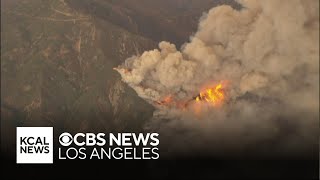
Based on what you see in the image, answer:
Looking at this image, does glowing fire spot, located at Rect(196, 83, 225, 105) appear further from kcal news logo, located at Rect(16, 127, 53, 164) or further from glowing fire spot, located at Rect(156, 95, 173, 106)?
kcal news logo, located at Rect(16, 127, 53, 164)

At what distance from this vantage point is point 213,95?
51.7 m

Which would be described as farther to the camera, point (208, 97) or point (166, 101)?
point (166, 101)

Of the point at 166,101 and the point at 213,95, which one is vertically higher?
the point at 166,101

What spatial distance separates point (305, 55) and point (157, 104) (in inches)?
894

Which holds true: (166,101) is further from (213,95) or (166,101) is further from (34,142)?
(34,142)

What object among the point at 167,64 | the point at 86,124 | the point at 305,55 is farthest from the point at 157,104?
the point at 86,124

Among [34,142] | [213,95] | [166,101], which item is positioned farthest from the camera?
[166,101]

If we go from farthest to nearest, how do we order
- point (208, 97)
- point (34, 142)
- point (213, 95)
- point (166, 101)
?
point (166, 101) → point (208, 97) → point (213, 95) → point (34, 142)

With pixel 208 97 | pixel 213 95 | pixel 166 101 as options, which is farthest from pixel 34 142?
pixel 213 95

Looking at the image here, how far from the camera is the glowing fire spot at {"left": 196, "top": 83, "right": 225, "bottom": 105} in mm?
50906

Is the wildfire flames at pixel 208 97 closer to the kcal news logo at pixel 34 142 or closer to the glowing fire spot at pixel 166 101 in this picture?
the glowing fire spot at pixel 166 101

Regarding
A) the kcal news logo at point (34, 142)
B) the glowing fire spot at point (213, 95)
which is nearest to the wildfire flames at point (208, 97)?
the glowing fire spot at point (213, 95)

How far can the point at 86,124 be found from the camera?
89.1 m

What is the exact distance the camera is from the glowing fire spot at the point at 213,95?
50.9 m
